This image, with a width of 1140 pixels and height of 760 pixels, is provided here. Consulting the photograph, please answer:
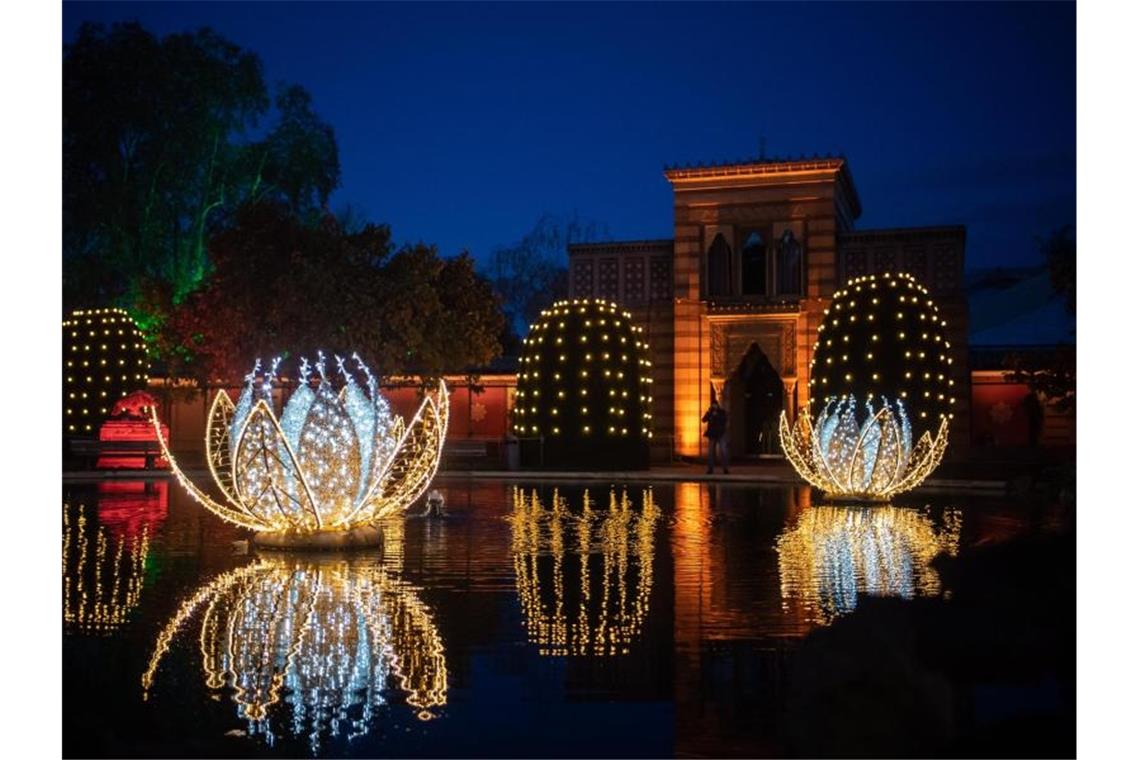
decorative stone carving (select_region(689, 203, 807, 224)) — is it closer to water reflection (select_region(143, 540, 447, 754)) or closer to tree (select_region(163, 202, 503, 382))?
tree (select_region(163, 202, 503, 382))

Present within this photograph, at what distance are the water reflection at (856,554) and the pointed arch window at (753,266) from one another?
547 inches

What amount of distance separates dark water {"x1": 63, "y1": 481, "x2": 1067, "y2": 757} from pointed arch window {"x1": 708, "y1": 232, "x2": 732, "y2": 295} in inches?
595

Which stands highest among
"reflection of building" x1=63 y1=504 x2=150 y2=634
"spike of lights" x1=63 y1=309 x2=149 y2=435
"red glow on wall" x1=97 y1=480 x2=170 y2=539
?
"spike of lights" x1=63 y1=309 x2=149 y2=435

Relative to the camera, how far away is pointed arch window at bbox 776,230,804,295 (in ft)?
97.3

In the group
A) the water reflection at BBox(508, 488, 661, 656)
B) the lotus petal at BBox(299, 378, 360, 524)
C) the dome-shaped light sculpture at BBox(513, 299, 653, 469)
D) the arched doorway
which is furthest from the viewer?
the arched doorway

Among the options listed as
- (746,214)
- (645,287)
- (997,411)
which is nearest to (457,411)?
(645,287)

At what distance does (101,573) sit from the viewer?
1103 centimetres

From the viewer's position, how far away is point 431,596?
959cm

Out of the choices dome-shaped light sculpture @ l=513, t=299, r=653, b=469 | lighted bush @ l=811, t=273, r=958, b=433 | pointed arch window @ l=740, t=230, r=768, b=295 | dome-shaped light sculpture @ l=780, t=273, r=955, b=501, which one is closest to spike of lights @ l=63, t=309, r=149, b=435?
dome-shaped light sculpture @ l=513, t=299, r=653, b=469

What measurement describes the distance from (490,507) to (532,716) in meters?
12.2

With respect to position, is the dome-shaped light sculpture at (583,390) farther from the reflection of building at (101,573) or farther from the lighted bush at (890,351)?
the reflection of building at (101,573)

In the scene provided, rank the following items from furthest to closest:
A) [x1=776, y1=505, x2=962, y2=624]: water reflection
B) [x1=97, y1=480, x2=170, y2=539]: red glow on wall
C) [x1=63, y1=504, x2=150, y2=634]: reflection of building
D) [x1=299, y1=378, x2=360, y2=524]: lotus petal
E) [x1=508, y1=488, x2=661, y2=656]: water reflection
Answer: [x1=97, y1=480, x2=170, y2=539]: red glow on wall < [x1=299, y1=378, x2=360, y2=524]: lotus petal < [x1=776, y1=505, x2=962, y2=624]: water reflection < [x1=63, y1=504, x2=150, y2=634]: reflection of building < [x1=508, y1=488, x2=661, y2=656]: water reflection

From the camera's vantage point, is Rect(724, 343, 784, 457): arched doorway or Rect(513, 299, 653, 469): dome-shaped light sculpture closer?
Rect(513, 299, 653, 469): dome-shaped light sculpture

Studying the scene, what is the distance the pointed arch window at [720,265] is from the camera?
3008 centimetres
